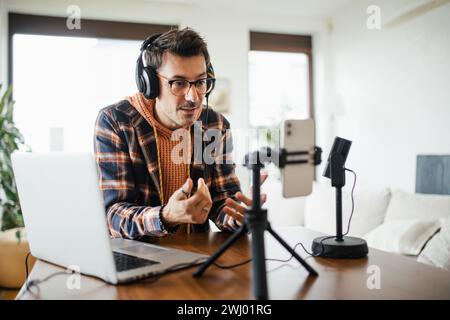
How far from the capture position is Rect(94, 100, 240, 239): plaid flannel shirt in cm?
→ 112

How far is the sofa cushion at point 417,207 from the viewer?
2397mm

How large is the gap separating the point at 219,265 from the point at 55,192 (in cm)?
34

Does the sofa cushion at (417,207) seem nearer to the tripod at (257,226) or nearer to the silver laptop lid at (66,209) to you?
the tripod at (257,226)

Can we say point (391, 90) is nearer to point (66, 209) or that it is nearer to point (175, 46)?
point (175, 46)

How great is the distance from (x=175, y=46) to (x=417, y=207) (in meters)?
1.92

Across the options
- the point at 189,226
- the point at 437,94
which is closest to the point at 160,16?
the point at 437,94

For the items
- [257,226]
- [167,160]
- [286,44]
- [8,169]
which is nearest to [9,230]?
[8,169]

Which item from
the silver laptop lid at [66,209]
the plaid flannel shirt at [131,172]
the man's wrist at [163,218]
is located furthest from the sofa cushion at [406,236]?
the silver laptop lid at [66,209]

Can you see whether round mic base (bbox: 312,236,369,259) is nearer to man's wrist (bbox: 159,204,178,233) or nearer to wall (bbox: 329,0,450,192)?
man's wrist (bbox: 159,204,178,233)

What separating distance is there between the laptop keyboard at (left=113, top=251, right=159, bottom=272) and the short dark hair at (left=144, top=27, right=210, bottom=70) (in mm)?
712

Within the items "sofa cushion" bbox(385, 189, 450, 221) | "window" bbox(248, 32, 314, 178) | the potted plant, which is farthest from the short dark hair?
"window" bbox(248, 32, 314, 178)

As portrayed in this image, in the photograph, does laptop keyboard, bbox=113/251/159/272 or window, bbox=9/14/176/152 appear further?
window, bbox=9/14/176/152

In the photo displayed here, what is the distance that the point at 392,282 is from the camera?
724mm
